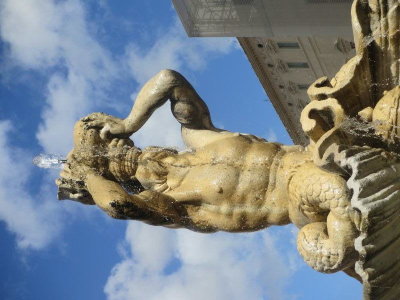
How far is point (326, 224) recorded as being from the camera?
539 centimetres

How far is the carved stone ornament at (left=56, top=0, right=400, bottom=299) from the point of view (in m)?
4.61

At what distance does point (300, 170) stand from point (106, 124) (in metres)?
2.42

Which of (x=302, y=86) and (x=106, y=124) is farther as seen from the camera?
(x=302, y=86)

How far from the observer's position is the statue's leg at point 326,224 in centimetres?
502

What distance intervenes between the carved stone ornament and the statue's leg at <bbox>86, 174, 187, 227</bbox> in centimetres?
1

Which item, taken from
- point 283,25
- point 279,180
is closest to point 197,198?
point 279,180

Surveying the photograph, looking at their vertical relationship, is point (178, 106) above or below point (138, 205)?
above

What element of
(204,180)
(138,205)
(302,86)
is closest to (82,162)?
(138,205)

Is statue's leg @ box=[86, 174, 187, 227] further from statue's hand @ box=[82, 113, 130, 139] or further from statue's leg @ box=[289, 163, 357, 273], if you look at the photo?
statue's leg @ box=[289, 163, 357, 273]

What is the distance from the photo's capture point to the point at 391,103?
17.0ft

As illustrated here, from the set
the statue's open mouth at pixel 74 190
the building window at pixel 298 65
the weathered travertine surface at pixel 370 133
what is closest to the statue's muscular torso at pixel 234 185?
the weathered travertine surface at pixel 370 133

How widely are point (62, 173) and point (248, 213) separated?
2.29 m

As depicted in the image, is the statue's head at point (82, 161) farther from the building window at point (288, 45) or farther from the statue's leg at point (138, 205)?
the building window at point (288, 45)

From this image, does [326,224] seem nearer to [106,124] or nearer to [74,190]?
[106,124]
